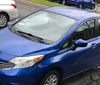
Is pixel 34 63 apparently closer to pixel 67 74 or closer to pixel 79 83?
pixel 67 74

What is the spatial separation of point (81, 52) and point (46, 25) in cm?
96

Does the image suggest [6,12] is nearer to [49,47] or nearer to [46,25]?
[46,25]

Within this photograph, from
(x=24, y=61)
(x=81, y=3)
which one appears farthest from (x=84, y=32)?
(x=81, y=3)

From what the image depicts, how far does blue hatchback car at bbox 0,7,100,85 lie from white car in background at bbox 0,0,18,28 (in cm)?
474

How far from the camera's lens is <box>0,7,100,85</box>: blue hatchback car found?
5629 millimetres

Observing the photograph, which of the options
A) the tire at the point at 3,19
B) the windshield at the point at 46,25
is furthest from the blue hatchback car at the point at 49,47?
the tire at the point at 3,19

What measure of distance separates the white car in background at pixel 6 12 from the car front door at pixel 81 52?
5.42m

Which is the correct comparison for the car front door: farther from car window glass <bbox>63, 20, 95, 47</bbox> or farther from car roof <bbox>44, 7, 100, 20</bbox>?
car roof <bbox>44, 7, 100, 20</bbox>

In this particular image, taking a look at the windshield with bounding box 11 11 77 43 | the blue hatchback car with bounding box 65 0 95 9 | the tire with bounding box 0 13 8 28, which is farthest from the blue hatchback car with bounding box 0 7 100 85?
the blue hatchback car with bounding box 65 0 95 9

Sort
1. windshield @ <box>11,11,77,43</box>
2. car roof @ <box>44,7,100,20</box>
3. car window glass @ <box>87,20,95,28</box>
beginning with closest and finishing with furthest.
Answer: windshield @ <box>11,11,77,43</box> < car roof @ <box>44,7,100,20</box> < car window glass @ <box>87,20,95,28</box>

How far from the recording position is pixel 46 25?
22.6 feet

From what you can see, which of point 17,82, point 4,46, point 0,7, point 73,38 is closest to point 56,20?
point 73,38

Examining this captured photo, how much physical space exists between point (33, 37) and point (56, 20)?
78cm

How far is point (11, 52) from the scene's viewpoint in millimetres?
5781
